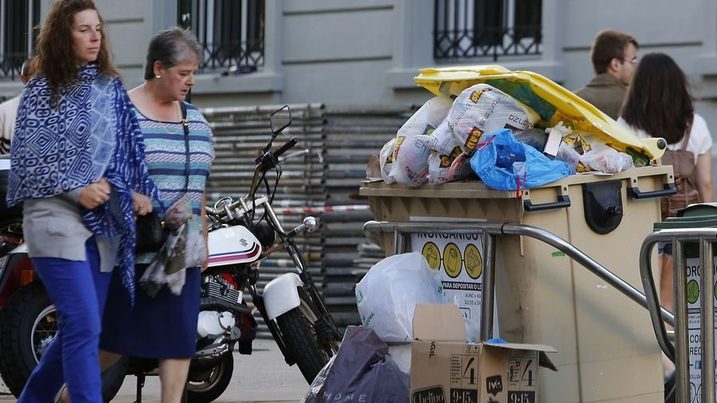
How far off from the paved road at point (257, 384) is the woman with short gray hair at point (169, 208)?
76.7 inches

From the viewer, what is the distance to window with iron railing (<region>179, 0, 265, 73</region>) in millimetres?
13422

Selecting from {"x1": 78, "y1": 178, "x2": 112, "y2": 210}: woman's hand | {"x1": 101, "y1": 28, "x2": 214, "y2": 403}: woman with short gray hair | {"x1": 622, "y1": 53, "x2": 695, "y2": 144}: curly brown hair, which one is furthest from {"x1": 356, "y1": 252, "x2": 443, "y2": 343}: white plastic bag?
{"x1": 622, "y1": 53, "x2": 695, "y2": 144}: curly brown hair

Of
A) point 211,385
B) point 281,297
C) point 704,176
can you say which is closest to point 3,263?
point 211,385

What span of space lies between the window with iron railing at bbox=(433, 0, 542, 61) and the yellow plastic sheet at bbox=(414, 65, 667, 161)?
537cm

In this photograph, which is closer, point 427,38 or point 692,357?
point 692,357

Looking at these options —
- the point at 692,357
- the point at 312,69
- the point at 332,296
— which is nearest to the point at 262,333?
the point at 332,296

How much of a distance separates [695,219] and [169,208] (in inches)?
77.0

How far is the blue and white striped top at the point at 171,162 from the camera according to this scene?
5797 millimetres

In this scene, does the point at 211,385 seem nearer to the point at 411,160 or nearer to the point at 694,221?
the point at 411,160

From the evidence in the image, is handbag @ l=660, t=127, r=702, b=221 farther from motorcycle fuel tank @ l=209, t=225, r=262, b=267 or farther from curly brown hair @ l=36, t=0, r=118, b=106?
curly brown hair @ l=36, t=0, r=118, b=106

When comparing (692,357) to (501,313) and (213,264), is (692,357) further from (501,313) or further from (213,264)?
(213,264)

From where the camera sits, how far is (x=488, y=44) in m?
12.0

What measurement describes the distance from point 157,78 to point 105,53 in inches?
8.5

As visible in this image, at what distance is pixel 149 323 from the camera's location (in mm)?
5852
